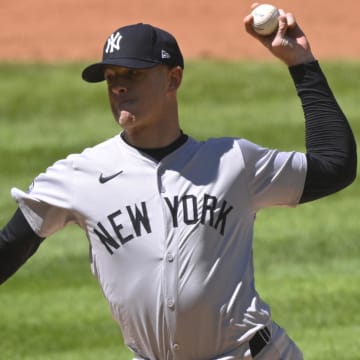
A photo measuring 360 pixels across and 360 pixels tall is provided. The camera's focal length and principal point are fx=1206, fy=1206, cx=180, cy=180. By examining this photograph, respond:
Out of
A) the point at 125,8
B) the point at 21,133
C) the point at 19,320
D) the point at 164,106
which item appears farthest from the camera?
the point at 125,8

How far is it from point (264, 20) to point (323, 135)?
406 millimetres

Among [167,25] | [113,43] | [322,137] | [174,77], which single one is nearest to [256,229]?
[322,137]

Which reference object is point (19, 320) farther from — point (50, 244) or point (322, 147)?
point (322, 147)

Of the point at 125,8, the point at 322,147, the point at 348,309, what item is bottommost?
the point at 348,309

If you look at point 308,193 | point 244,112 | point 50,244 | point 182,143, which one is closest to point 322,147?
point 308,193

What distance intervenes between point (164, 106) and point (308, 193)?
55 cm

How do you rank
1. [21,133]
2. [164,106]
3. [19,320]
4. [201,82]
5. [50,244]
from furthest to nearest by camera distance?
1. [201,82]
2. [21,133]
3. [50,244]
4. [19,320]
5. [164,106]

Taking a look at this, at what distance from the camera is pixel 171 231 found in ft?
11.8

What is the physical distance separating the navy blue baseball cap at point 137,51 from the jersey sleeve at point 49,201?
0.32 meters

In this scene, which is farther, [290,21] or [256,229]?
[256,229]

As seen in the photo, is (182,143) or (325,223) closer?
(182,143)

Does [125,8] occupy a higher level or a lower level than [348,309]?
higher

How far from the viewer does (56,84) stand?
41.0 feet

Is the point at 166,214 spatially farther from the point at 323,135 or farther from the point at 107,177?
the point at 323,135
